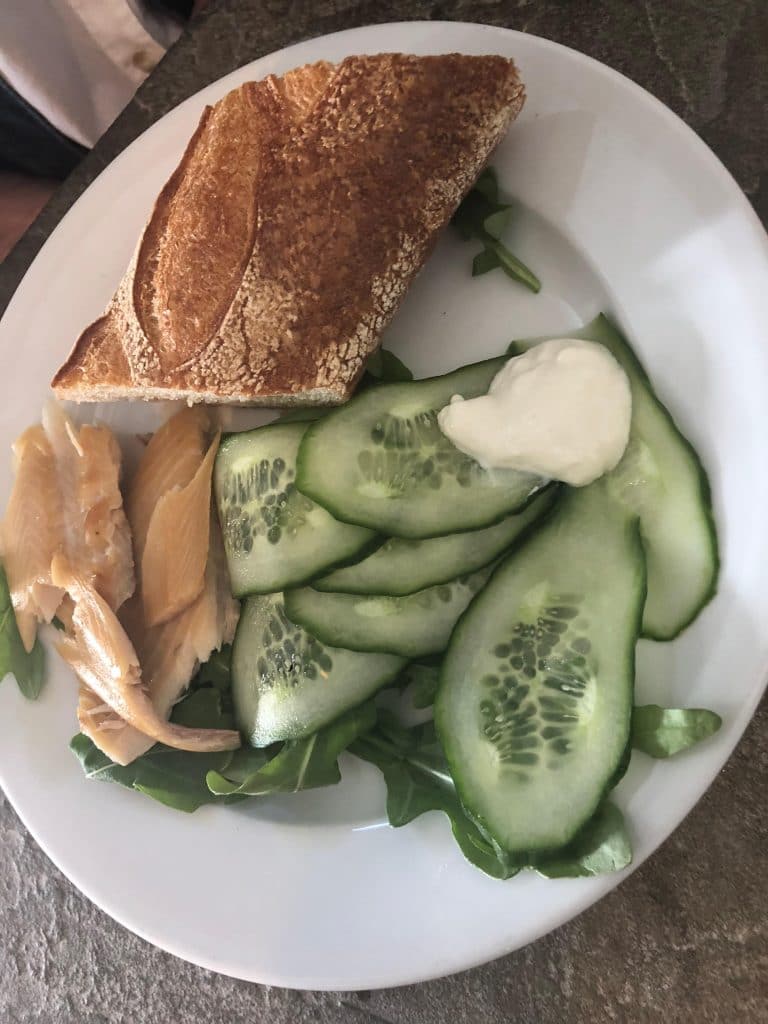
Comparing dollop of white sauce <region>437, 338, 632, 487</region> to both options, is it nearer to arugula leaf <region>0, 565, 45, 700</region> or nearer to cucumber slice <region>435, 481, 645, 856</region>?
cucumber slice <region>435, 481, 645, 856</region>

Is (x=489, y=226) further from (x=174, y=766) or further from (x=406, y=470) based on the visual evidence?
(x=174, y=766)

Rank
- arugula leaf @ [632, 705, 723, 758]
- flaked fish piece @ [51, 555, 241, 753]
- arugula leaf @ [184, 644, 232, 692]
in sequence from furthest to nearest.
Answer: arugula leaf @ [184, 644, 232, 692] → flaked fish piece @ [51, 555, 241, 753] → arugula leaf @ [632, 705, 723, 758]

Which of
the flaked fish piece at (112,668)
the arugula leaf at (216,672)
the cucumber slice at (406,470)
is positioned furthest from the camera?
the arugula leaf at (216,672)

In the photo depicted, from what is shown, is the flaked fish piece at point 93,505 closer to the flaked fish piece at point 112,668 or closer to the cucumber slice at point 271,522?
the flaked fish piece at point 112,668

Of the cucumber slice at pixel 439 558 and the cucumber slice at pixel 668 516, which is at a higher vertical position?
the cucumber slice at pixel 668 516

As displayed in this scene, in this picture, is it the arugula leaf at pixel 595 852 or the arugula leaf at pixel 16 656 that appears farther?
the arugula leaf at pixel 16 656

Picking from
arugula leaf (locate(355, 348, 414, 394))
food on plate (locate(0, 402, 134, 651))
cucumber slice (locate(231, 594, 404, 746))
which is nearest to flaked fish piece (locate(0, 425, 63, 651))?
food on plate (locate(0, 402, 134, 651))

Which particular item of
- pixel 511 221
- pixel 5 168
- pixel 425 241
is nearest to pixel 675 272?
pixel 511 221

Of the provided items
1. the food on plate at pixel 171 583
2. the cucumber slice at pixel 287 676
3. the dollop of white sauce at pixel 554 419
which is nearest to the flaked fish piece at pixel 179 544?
the food on plate at pixel 171 583
